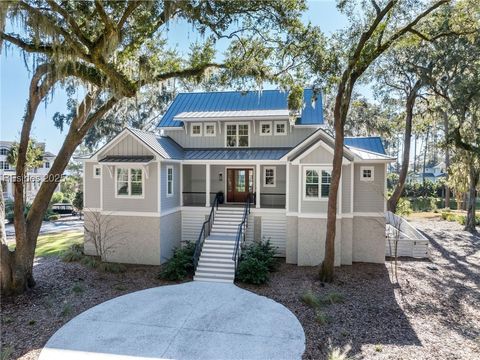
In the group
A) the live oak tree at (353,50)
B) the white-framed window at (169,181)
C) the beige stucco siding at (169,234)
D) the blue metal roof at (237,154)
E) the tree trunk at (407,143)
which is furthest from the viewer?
the tree trunk at (407,143)

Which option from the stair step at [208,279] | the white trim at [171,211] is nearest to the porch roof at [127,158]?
the white trim at [171,211]

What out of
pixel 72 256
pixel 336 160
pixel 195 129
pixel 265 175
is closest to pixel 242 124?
pixel 195 129

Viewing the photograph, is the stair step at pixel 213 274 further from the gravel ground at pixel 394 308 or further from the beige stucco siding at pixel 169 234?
the beige stucco siding at pixel 169 234

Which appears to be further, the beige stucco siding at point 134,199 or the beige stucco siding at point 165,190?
the beige stucco siding at point 165,190

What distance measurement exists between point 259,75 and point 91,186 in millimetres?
9159

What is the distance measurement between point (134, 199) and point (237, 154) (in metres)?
5.26

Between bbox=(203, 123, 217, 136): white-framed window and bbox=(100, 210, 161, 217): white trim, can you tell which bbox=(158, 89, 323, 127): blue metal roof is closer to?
bbox=(203, 123, 217, 136): white-framed window

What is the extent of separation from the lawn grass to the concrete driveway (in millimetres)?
8297

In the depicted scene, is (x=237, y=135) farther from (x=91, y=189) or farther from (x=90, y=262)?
(x=90, y=262)

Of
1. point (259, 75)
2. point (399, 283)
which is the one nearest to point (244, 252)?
point (399, 283)

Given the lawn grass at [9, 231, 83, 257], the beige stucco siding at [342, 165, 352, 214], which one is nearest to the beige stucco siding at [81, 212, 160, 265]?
the lawn grass at [9, 231, 83, 257]

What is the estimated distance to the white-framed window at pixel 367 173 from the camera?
1286cm

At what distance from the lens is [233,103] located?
1728 cm

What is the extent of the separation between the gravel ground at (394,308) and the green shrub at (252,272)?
0.96 ft
